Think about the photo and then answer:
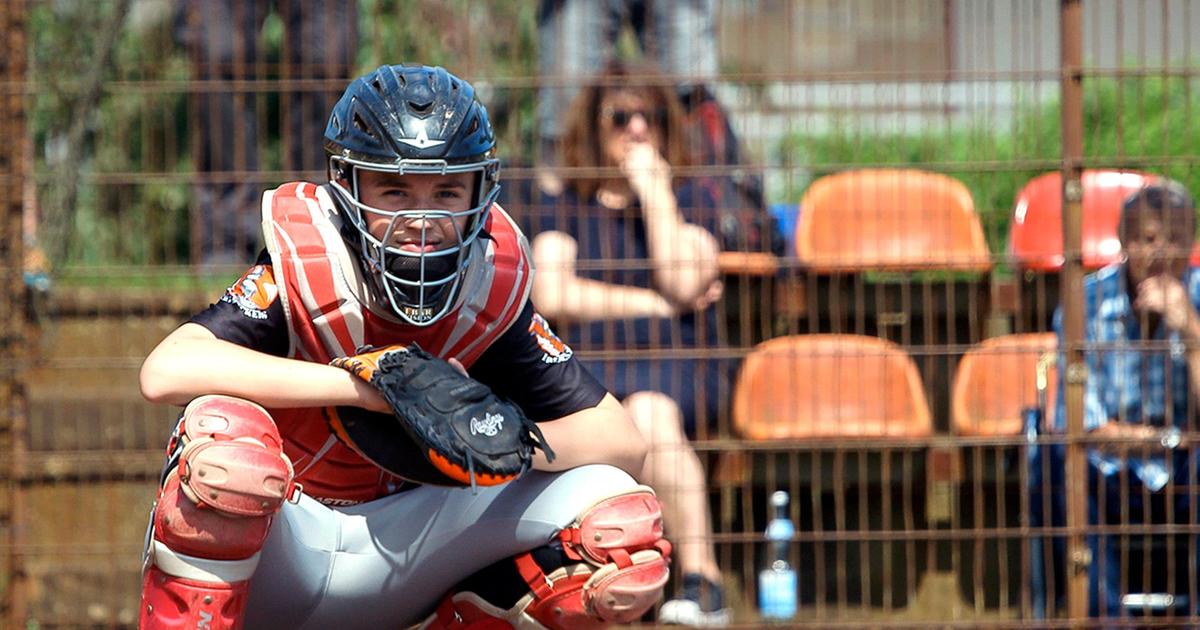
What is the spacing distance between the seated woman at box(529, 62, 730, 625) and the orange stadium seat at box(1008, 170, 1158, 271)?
1157mm

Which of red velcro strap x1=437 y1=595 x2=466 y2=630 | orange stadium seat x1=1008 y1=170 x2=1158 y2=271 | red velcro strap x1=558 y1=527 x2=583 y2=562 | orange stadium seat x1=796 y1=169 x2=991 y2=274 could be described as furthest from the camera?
orange stadium seat x1=1008 y1=170 x2=1158 y2=271

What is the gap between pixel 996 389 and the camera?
6.00 metres

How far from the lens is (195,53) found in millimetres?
6219

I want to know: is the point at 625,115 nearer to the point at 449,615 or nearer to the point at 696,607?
the point at 696,607

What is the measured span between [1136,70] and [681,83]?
4.80ft

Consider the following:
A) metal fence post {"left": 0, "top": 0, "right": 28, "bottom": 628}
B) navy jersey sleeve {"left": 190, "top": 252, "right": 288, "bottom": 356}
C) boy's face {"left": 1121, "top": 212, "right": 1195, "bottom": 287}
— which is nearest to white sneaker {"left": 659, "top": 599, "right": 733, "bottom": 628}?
boy's face {"left": 1121, "top": 212, "right": 1195, "bottom": 287}

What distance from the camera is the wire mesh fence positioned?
18.8 ft

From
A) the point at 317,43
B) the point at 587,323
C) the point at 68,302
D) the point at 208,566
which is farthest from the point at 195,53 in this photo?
the point at 208,566

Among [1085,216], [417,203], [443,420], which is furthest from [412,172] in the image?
[1085,216]

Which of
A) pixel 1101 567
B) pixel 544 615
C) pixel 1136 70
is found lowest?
pixel 1101 567

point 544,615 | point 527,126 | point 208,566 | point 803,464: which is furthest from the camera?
point 527,126

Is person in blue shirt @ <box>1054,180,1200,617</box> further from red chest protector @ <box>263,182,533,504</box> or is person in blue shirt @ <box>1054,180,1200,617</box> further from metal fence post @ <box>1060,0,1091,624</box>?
red chest protector @ <box>263,182,533,504</box>

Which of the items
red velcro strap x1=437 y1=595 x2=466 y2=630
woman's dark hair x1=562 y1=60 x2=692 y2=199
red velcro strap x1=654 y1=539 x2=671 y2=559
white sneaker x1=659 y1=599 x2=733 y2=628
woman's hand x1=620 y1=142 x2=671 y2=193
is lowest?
white sneaker x1=659 y1=599 x2=733 y2=628

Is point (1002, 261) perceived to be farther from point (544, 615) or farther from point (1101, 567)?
point (544, 615)
